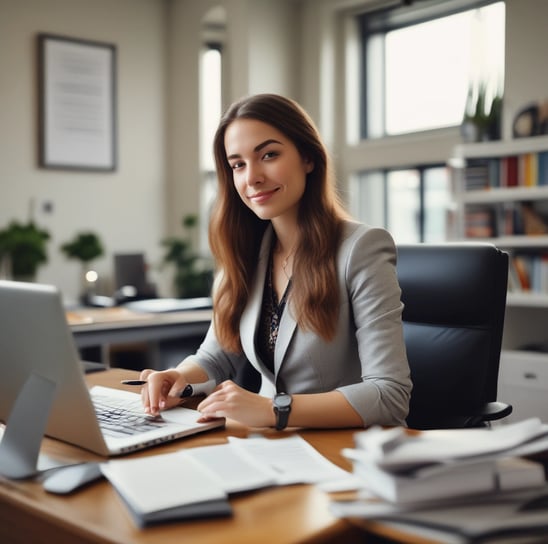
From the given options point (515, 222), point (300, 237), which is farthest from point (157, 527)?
point (515, 222)

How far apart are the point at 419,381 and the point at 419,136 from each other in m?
3.50

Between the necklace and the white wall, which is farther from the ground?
the white wall

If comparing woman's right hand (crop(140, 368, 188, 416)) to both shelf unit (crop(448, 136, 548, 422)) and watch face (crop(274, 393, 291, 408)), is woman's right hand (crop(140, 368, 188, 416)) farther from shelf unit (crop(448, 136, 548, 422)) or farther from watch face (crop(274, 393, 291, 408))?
shelf unit (crop(448, 136, 548, 422))

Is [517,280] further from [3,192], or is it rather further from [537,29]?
[3,192]

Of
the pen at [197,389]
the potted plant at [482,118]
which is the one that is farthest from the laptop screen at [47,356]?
the potted plant at [482,118]

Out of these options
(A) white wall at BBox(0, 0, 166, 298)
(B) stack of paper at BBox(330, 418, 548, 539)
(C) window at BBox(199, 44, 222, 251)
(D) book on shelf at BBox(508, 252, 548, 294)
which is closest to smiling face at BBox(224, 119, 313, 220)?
(B) stack of paper at BBox(330, 418, 548, 539)

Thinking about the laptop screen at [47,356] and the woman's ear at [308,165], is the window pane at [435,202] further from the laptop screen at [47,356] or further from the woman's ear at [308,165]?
the laptop screen at [47,356]

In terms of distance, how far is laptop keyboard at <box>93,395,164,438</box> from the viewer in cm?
119

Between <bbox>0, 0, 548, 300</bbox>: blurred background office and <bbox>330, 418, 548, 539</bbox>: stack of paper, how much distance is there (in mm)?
3752

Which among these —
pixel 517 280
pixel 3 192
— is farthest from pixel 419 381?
pixel 3 192

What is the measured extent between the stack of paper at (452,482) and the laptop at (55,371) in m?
0.41

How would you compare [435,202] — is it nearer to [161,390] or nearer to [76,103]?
[76,103]

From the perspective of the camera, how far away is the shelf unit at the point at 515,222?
11.7ft

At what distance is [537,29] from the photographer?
13.4ft
